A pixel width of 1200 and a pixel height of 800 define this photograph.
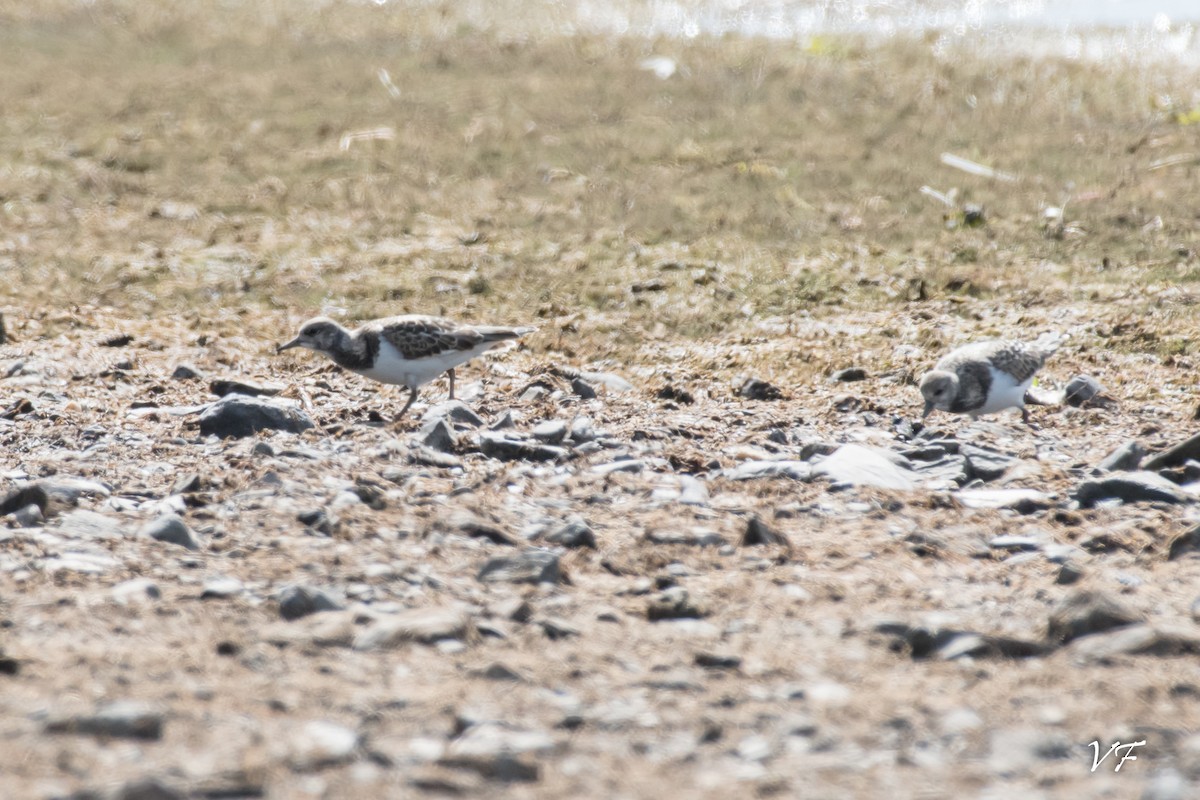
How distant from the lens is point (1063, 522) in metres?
7.28

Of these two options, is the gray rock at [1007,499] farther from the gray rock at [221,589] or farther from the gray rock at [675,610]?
the gray rock at [221,589]

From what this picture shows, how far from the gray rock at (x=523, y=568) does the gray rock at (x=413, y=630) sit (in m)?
0.63

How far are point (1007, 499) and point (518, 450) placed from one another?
2.54 m

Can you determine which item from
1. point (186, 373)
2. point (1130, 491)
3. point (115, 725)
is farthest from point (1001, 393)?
point (115, 725)

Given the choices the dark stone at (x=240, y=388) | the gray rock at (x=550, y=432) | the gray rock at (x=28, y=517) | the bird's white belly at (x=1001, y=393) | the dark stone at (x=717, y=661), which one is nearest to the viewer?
the dark stone at (x=717, y=661)

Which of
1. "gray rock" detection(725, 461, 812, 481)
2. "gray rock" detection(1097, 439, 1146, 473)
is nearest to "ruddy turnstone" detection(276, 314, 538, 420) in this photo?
"gray rock" detection(725, 461, 812, 481)

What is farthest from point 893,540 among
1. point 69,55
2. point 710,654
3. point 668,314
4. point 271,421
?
point 69,55

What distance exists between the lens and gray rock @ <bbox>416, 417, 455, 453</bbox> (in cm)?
855

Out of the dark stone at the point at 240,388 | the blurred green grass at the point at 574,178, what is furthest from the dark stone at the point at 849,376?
the dark stone at the point at 240,388

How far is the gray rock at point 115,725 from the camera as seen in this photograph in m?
4.78

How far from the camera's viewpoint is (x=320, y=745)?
4754 millimetres

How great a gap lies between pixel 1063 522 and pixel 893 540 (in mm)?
881

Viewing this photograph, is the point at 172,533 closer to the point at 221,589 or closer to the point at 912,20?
the point at 221,589

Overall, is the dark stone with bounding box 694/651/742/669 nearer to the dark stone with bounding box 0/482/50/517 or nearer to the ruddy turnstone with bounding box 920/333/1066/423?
the dark stone with bounding box 0/482/50/517
